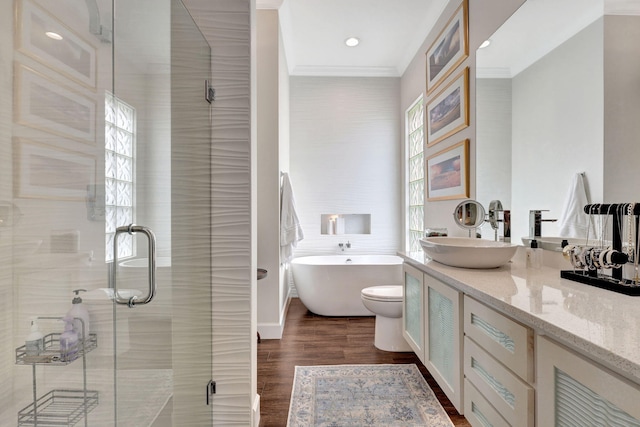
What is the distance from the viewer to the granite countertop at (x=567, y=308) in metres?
0.67

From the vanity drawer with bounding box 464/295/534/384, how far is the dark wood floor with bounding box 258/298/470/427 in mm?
801

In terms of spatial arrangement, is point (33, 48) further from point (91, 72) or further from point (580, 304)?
point (580, 304)

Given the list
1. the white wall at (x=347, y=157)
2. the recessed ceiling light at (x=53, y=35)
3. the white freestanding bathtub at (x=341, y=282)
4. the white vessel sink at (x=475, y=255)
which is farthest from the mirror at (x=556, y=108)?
the white wall at (x=347, y=157)

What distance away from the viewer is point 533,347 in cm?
94

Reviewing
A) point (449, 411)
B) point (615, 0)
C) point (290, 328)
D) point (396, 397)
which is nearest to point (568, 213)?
point (615, 0)

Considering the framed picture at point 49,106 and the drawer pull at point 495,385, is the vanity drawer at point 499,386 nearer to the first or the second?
the drawer pull at point 495,385

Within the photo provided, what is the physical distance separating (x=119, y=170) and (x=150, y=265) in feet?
1.06

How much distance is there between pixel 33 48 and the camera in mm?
843

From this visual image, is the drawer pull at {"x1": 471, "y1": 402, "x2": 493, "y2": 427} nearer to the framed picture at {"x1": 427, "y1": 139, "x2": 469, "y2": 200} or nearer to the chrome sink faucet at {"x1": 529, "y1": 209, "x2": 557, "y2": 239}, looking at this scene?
the chrome sink faucet at {"x1": 529, "y1": 209, "x2": 557, "y2": 239}

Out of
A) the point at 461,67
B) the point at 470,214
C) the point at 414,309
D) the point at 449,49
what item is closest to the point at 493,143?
the point at 470,214

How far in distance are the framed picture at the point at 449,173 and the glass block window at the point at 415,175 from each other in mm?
533

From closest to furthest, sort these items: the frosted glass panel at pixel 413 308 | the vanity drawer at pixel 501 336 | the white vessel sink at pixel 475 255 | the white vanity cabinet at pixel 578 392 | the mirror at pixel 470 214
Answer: the white vanity cabinet at pixel 578 392 → the vanity drawer at pixel 501 336 → the white vessel sink at pixel 475 255 → the frosted glass panel at pixel 413 308 → the mirror at pixel 470 214

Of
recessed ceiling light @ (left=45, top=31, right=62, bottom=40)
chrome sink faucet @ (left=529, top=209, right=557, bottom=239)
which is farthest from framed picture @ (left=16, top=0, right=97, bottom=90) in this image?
chrome sink faucet @ (left=529, top=209, right=557, bottom=239)

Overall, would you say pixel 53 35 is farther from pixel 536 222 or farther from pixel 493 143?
pixel 493 143
